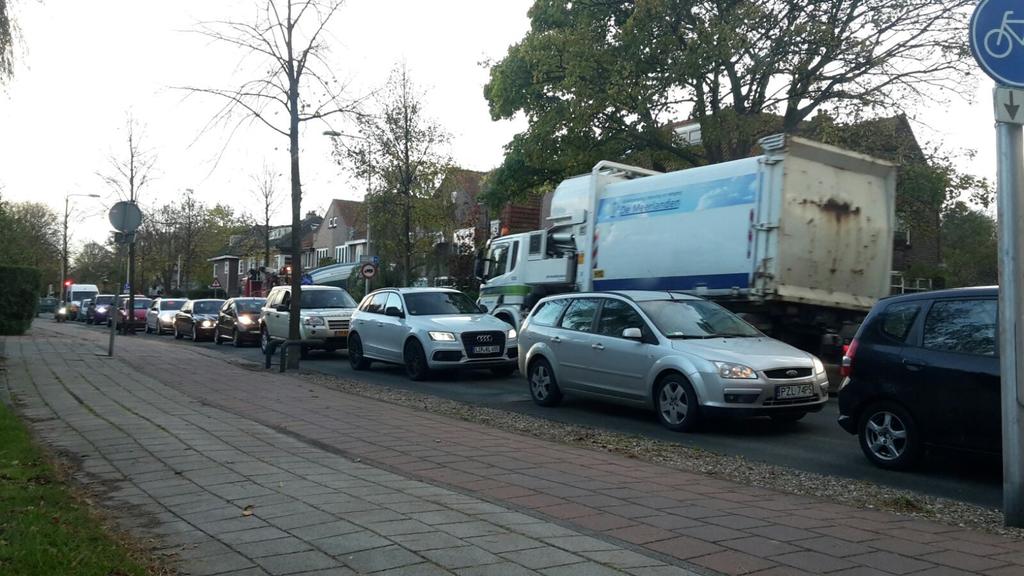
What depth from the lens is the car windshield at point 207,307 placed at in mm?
29383

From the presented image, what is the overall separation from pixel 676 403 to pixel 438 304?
24.8ft

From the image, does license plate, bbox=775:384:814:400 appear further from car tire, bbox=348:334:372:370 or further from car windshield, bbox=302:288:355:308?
car windshield, bbox=302:288:355:308

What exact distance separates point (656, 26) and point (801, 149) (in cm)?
917

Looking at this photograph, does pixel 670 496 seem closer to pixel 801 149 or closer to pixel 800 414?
pixel 800 414

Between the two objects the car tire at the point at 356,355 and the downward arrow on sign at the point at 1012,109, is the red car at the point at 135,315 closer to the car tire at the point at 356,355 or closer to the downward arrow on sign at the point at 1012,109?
the car tire at the point at 356,355

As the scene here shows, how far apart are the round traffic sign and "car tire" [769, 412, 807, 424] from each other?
12222 mm

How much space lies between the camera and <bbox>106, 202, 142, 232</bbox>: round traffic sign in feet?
53.6

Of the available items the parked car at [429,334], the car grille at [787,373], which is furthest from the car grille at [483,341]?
the car grille at [787,373]

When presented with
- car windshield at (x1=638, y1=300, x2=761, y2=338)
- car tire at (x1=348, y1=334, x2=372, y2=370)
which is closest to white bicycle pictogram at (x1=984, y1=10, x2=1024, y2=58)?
car windshield at (x1=638, y1=300, x2=761, y2=338)

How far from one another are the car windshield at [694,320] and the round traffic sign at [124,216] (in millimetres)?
10554

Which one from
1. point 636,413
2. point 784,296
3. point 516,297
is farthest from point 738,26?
point 636,413

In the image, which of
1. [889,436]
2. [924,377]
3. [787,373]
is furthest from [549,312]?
[924,377]

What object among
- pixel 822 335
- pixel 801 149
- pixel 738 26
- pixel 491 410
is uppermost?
pixel 738 26

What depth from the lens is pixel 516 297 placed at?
19.0 meters
